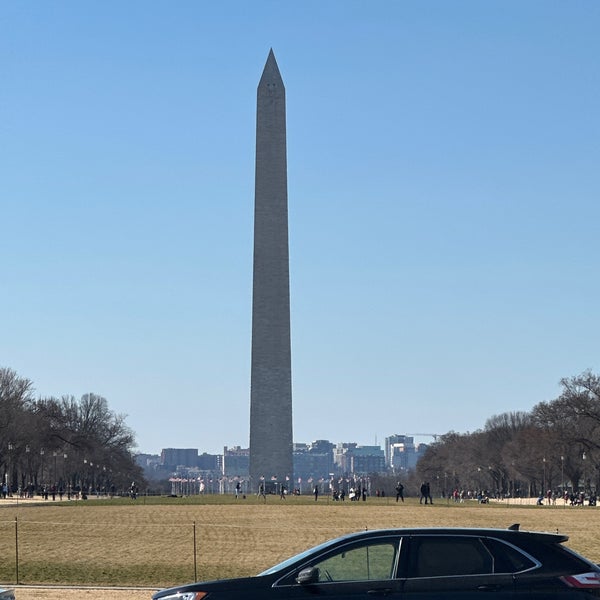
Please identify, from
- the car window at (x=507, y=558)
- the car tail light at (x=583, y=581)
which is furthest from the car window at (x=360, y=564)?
the car tail light at (x=583, y=581)

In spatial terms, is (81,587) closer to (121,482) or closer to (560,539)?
(560,539)

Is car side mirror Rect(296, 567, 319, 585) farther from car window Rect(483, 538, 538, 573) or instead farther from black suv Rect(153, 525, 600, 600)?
car window Rect(483, 538, 538, 573)

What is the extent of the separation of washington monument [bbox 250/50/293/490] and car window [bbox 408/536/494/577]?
9284cm

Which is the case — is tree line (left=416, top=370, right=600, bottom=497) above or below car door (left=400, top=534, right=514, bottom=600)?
above

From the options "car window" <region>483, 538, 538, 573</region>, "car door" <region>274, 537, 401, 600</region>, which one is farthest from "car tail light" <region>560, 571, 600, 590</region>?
"car door" <region>274, 537, 401, 600</region>

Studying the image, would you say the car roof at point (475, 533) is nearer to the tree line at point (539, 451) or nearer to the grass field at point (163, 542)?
the grass field at point (163, 542)

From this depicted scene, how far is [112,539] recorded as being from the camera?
144 ft

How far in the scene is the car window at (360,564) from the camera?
1477 centimetres

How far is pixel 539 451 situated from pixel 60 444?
47.3 metres

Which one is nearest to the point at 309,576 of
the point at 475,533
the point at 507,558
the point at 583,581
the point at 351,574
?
the point at 351,574

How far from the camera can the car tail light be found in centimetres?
1467

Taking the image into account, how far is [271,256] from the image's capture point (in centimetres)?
10750

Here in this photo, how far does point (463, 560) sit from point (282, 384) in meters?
94.6

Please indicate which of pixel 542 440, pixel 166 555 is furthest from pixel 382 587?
pixel 542 440
